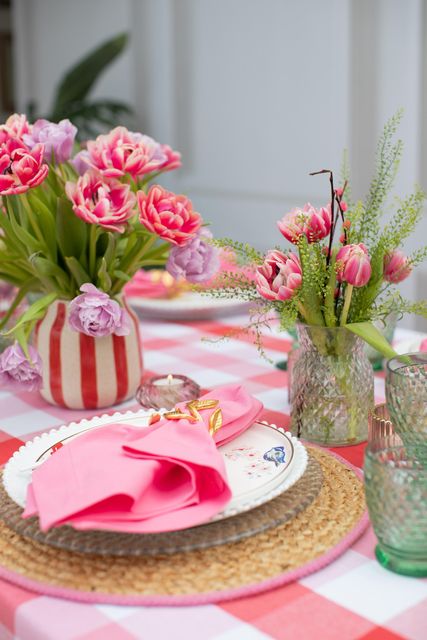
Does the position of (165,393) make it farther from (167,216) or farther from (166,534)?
(166,534)

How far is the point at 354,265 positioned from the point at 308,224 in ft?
0.28

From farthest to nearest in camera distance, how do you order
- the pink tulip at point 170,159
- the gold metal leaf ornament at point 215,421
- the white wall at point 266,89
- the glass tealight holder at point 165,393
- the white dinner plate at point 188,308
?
the white wall at point 266,89
the white dinner plate at point 188,308
the pink tulip at point 170,159
the glass tealight holder at point 165,393
the gold metal leaf ornament at point 215,421

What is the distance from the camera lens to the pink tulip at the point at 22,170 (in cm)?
100

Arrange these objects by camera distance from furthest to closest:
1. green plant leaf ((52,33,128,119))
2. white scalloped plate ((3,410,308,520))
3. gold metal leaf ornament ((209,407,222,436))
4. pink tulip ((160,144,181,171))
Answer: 1. green plant leaf ((52,33,128,119))
2. pink tulip ((160,144,181,171))
3. gold metal leaf ornament ((209,407,222,436))
4. white scalloped plate ((3,410,308,520))

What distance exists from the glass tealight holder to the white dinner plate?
565mm

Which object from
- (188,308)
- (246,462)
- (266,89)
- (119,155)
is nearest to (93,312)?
(119,155)

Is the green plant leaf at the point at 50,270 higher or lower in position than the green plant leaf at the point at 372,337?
higher

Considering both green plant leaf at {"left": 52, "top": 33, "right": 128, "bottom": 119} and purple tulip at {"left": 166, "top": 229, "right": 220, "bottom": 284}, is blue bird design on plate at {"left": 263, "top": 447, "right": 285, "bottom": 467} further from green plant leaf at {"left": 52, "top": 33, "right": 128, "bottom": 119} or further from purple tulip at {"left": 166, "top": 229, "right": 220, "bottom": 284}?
green plant leaf at {"left": 52, "top": 33, "right": 128, "bottom": 119}

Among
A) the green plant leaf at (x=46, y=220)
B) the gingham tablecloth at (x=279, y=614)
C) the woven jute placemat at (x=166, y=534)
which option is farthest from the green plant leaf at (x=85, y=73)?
the gingham tablecloth at (x=279, y=614)

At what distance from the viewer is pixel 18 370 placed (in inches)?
39.8

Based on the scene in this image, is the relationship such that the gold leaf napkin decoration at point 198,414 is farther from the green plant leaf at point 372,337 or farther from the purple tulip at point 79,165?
the purple tulip at point 79,165

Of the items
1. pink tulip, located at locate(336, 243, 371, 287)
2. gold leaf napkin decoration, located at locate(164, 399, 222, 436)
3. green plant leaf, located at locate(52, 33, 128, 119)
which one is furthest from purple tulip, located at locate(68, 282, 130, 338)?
green plant leaf, located at locate(52, 33, 128, 119)

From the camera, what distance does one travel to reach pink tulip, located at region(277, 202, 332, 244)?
37.2 inches

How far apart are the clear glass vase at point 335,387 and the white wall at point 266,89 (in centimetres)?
158
